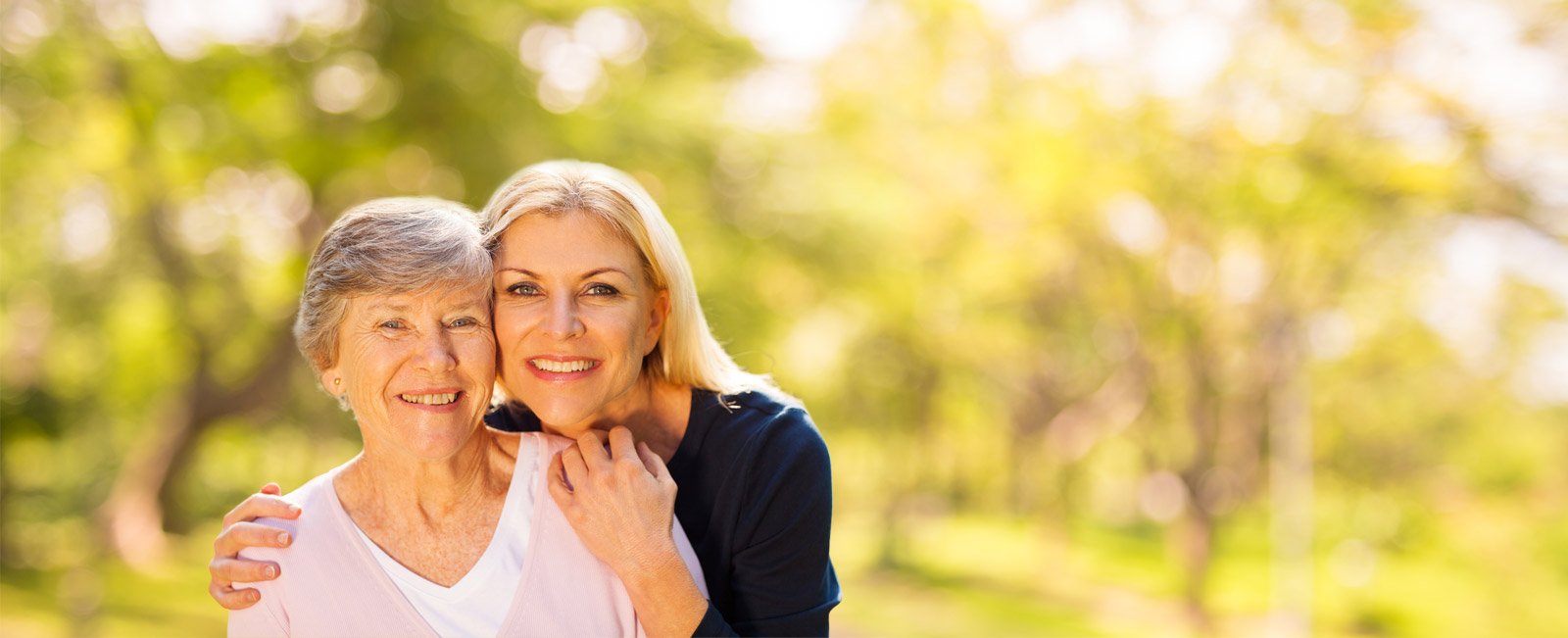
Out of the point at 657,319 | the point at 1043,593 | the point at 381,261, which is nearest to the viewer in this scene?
the point at 381,261

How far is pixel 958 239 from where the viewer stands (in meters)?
18.5

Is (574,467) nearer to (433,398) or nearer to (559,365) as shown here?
(559,365)

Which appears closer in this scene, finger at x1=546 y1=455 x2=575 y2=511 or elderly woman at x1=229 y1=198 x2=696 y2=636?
elderly woman at x1=229 y1=198 x2=696 y2=636

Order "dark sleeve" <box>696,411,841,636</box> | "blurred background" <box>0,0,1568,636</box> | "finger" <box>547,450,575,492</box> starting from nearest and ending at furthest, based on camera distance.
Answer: "finger" <box>547,450,575,492</box>, "dark sleeve" <box>696,411,841,636</box>, "blurred background" <box>0,0,1568,636</box>

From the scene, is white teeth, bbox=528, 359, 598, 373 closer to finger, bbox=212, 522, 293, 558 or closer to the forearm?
the forearm

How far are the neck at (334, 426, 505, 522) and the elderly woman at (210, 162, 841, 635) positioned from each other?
0.15m

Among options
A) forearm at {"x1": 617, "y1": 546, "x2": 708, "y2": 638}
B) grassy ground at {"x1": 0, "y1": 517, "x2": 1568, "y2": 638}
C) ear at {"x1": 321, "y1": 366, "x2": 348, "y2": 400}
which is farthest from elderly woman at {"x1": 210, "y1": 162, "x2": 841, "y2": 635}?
grassy ground at {"x1": 0, "y1": 517, "x2": 1568, "y2": 638}

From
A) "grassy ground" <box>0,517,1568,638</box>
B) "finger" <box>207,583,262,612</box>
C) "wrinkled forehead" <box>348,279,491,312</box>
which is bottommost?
"finger" <box>207,583,262,612</box>

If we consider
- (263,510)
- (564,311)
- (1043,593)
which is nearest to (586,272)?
(564,311)

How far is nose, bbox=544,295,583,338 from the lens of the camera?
2.48 m

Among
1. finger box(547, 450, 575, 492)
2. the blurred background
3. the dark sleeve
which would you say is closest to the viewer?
finger box(547, 450, 575, 492)

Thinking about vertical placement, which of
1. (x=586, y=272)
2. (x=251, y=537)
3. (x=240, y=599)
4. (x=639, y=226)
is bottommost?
(x=240, y=599)

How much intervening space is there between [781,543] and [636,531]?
377mm

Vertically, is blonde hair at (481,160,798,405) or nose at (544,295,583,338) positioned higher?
blonde hair at (481,160,798,405)
